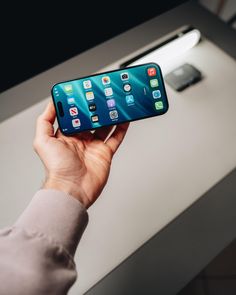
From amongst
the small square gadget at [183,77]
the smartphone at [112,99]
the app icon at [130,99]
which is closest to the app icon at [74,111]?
the smartphone at [112,99]

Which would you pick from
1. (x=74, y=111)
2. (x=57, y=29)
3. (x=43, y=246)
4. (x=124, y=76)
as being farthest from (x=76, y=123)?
(x=57, y=29)

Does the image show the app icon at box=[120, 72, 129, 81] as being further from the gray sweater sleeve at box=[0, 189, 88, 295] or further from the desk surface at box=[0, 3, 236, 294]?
the gray sweater sleeve at box=[0, 189, 88, 295]

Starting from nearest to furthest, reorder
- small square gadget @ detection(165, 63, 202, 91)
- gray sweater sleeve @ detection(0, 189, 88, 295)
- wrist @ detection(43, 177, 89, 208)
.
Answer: gray sweater sleeve @ detection(0, 189, 88, 295), wrist @ detection(43, 177, 89, 208), small square gadget @ detection(165, 63, 202, 91)

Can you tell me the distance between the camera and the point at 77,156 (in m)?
0.78

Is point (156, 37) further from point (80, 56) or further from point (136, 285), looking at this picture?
point (136, 285)

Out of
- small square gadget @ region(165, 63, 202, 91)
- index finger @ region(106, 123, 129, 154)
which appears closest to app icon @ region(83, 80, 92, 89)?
index finger @ region(106, 123, 129, 154)

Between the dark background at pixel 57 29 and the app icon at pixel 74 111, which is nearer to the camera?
the app icon at pixel 74 111

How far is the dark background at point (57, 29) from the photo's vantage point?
1.02m

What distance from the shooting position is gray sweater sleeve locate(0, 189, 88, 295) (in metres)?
0.55

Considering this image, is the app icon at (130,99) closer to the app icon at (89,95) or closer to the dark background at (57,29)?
the app icon at (89,95)

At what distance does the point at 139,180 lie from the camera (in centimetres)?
85

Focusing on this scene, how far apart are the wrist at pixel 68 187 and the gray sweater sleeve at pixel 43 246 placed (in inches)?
1.8

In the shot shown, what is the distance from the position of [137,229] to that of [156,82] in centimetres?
31

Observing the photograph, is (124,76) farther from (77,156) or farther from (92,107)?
(77,156)
